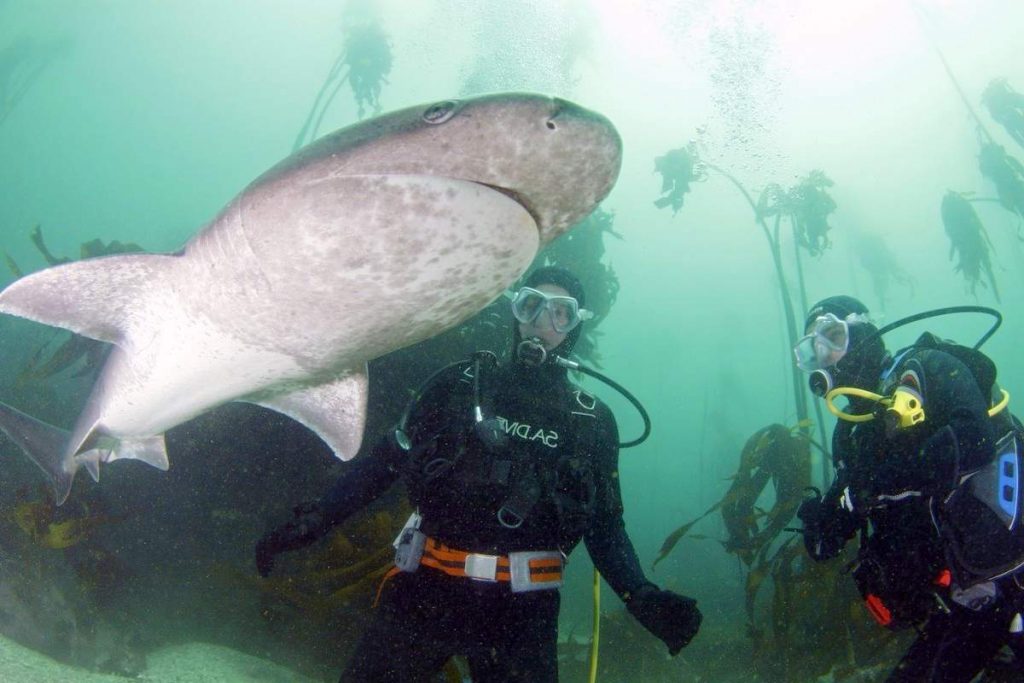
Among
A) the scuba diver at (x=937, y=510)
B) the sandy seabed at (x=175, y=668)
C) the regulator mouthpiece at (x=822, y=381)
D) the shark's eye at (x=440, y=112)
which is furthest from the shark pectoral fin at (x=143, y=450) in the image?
the regulator mouthpiece at (x=822, y=381)

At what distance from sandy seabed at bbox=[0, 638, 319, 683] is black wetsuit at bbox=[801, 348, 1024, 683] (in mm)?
4810

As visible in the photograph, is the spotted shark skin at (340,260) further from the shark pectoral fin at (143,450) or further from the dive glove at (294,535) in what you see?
the dive glove at (294,535)

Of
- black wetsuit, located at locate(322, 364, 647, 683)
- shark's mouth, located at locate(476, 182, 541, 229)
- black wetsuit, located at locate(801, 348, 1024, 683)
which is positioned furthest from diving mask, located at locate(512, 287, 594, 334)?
black wetsuit, located at locate(801, 348, 1024, 683)

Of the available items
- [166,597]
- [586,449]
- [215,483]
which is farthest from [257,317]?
[166,597]

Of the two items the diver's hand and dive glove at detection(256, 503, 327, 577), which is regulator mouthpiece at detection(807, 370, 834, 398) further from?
dive glove at detection(256, 503, 327, 577)

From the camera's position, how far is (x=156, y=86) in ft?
318

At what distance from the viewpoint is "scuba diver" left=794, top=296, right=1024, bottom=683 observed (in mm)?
2590

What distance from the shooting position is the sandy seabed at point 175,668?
3.24m

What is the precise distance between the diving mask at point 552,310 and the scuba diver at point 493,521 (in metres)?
0.06

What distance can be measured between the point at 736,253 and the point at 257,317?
231ft

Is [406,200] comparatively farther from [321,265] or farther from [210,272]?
[210,272]

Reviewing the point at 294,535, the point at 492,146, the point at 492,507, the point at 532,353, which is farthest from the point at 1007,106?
the point at 294,535

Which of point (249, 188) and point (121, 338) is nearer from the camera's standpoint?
point (249, 188)

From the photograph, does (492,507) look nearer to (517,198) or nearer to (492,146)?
(517,198)
